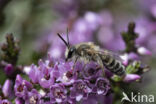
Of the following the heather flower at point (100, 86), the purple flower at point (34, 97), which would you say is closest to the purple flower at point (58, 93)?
the purple flower at point (34, 97)

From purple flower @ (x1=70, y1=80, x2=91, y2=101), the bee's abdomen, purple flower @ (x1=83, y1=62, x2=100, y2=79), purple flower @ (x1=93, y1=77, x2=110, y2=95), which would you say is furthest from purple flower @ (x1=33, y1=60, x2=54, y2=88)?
the bee's abdomen

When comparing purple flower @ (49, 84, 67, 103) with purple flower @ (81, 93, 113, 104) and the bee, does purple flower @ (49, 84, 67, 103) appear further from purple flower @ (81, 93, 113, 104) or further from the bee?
the bee

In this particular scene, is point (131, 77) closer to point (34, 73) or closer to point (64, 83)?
point (64, 83)

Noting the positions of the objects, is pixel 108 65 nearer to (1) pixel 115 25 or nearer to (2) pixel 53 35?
(2) pixel 53 35

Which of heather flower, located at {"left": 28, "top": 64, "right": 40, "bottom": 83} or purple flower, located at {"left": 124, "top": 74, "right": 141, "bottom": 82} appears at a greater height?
purple flower, located at {"left": 124, "top": 74, "right": 141, "bottom": 82}

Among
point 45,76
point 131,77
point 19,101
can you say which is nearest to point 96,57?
point 131,77
